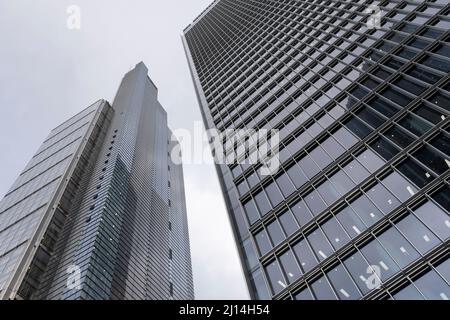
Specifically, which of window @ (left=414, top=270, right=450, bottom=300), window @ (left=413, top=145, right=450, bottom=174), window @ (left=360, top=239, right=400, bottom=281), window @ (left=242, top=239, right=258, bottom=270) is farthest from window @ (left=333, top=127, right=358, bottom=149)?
window @ (left=414, top=270, right=450, bottom=300)

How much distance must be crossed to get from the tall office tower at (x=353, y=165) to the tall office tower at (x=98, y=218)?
30.0m

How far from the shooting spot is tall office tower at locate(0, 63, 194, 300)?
5956 cm

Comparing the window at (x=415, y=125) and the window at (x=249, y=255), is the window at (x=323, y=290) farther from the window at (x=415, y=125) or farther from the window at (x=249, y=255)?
the window at (x=415, y=125)

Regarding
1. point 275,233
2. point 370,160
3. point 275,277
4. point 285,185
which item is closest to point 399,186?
point 370,160

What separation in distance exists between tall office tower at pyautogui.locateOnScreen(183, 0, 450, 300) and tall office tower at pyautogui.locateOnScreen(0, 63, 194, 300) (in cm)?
2995

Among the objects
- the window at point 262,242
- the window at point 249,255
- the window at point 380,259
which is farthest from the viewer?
the window at point 249,255

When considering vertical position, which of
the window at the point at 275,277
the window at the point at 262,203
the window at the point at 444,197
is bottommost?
the window at the point at 444,197

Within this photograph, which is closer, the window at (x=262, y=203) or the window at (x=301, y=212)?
the window at (x=301, y=212)

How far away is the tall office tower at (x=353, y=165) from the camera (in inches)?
766

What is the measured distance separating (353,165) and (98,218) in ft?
172

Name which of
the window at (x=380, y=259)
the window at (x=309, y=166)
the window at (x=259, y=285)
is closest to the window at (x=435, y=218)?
the window at (x=380, y=259)
